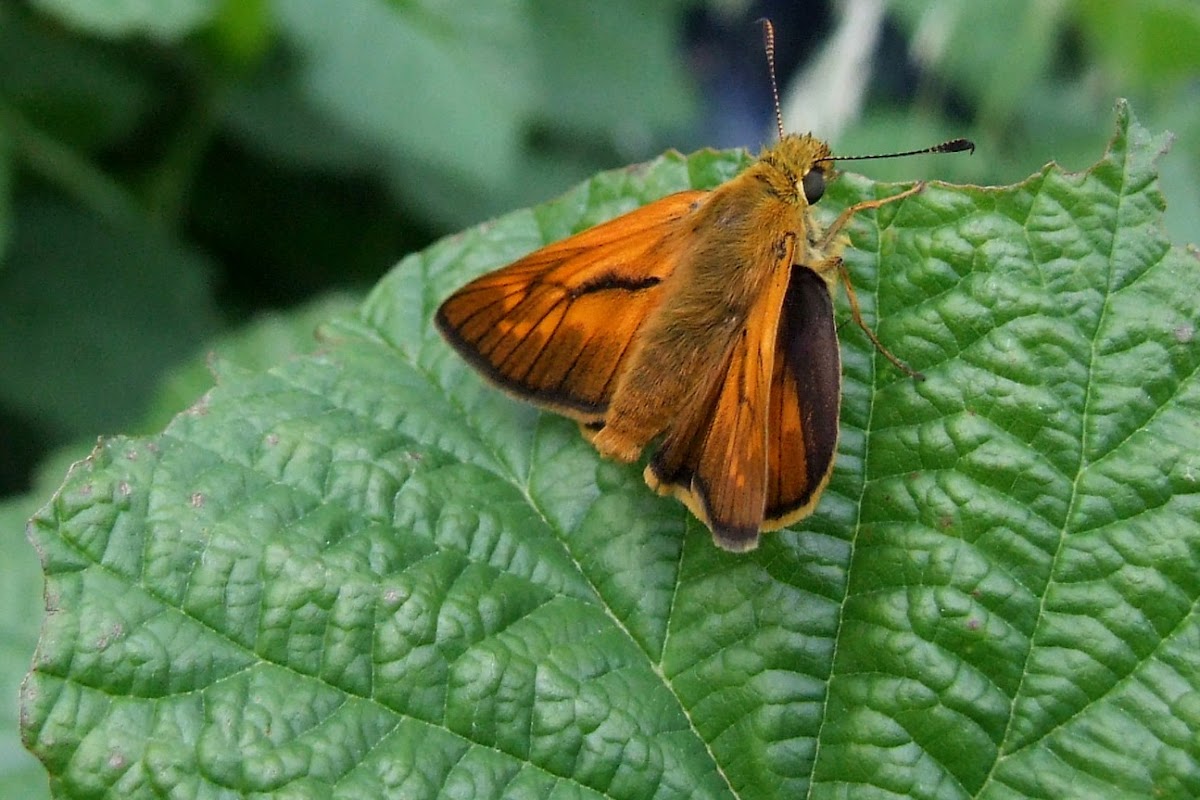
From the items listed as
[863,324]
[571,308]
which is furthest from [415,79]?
[863,324]

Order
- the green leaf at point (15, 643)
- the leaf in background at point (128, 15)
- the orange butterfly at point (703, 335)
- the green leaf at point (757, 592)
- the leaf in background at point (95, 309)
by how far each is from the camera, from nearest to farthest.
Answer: the green leaf at point (757, 592)
the orange butterfly at point (703, 335)
the green leaf at point (15, 643)
the leaf in background at point (128, 15)
the leaf in background at point (95, 309)

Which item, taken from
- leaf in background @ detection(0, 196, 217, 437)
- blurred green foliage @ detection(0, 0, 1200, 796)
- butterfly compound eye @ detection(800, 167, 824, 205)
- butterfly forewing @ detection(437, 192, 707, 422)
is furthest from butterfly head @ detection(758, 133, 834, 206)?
leaf in background @ detection(0, 196, 217, 437)

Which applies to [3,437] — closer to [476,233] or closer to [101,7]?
[101,7]

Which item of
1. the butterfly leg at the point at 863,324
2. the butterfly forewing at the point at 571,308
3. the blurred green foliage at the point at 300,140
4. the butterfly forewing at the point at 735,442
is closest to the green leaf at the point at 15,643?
the blurred green foliage at the point at 300,140

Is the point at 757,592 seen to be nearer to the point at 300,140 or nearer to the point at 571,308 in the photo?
the point at 571,308

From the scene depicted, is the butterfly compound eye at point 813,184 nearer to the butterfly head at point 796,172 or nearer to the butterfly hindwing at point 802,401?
the butterfly head at point 796,172

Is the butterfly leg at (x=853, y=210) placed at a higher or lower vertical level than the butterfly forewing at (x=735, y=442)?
higher

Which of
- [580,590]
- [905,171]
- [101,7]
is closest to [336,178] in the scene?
[101,7]
